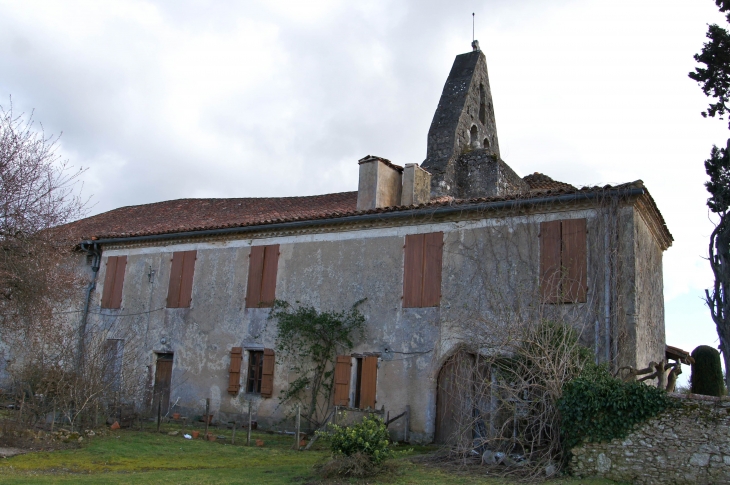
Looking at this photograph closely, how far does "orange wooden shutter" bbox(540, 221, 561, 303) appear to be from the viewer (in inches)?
481

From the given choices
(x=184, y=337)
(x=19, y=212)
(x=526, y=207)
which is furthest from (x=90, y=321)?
(x=526, y=207)

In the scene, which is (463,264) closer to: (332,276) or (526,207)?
(526,207)

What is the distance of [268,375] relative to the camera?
15.2 metres

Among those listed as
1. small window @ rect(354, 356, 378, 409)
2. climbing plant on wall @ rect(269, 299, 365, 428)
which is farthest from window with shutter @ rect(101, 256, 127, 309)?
small window @ rect(354, 356, 378, 409)

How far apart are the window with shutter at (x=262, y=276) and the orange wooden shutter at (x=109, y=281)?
4.95m

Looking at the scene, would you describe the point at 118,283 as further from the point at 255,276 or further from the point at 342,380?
the point at 342,380

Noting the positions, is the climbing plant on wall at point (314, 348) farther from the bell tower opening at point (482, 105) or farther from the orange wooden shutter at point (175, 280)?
the bell tower opening at point (482, 105)

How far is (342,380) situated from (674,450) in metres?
7.33

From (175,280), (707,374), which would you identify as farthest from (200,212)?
(707,374)

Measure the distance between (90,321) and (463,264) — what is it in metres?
11.5

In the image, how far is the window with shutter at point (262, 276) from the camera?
51.7ft

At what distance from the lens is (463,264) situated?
44.0 ft

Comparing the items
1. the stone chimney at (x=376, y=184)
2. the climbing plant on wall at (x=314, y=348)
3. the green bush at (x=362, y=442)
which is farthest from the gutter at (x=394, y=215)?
the green bush at (x=362, y=442)

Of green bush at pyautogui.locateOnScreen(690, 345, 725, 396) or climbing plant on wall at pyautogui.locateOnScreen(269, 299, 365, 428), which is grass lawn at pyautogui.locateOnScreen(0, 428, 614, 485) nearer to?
climbing plant on wall at pyautogui.locateOnScreen(269, 299, 365, 428)
